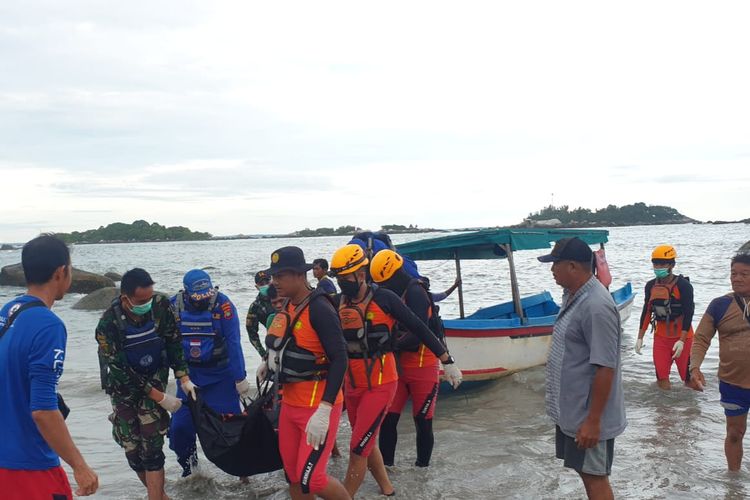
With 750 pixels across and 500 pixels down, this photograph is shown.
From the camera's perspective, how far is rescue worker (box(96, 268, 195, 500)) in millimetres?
4984

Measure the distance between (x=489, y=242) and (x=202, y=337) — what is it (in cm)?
519

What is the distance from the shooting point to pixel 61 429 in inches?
121

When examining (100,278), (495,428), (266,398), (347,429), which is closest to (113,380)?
(266,398)

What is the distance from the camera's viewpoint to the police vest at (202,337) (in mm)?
5883

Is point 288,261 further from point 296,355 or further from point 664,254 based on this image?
point 664,254

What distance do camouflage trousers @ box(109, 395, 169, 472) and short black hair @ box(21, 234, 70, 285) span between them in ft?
6.97

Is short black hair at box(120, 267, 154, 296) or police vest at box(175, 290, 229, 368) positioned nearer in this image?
short black hair at box(120, 267, 154, 296)

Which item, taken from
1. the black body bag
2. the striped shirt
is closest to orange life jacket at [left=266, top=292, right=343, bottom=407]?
the black body bag

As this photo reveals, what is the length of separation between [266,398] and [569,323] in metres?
2.37

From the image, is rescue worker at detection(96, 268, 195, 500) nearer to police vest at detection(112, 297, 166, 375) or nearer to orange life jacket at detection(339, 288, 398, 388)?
police vest at detection(112, 297, 166, 375)

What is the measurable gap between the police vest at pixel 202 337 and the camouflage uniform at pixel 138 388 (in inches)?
21.2

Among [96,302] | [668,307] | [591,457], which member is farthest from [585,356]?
[96,302]

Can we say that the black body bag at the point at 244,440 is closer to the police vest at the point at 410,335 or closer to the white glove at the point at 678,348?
the police vest at the point at 410,335

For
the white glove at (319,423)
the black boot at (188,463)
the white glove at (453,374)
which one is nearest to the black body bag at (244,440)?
the white glove at (319,423)
